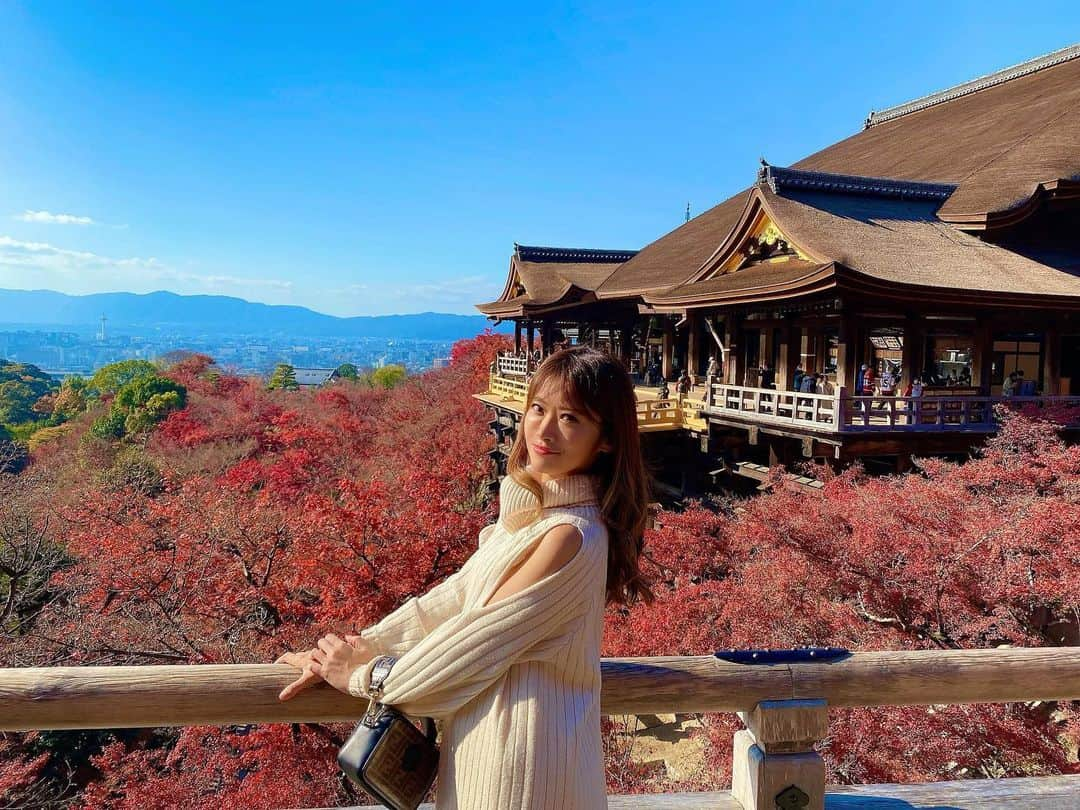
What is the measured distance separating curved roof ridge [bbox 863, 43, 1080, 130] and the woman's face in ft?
73.4

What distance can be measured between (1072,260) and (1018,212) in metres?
1.13

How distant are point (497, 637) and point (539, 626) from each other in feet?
0.31

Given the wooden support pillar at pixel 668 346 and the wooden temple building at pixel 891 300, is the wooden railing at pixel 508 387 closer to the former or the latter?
the wooden temple building at pixel 891 300

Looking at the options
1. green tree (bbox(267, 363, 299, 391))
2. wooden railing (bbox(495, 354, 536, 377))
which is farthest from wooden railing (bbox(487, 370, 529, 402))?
green tree (bbox(267, 363, 299, 391))

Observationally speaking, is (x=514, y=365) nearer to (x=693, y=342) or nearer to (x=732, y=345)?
(x=693, y=342)

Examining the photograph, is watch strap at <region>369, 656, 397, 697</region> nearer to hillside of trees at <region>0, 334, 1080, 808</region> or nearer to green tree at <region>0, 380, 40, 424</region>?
hillside of trees at <region>0, 334, 1080, 808</region>

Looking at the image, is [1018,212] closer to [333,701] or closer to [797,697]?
[797,697]

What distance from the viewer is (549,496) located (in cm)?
162

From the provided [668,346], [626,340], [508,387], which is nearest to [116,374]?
[508,387]

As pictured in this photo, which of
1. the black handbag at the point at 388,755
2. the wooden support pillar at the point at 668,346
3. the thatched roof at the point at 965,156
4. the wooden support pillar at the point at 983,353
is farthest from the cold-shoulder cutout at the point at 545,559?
the wooden support pillar at the point at 668,346

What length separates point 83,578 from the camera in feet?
33.1

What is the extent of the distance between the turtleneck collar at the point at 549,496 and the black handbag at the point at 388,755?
1.51 feet

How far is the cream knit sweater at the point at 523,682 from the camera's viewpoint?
145cm

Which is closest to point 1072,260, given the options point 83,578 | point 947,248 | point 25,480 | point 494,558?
point 947,248
